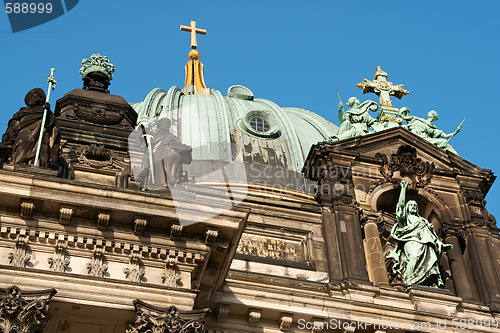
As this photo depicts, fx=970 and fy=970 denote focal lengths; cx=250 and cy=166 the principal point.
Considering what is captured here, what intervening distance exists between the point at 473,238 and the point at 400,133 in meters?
4.22

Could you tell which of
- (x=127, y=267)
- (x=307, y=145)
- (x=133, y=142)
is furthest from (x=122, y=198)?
(x=307, y=145)

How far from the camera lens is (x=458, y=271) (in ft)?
86.1

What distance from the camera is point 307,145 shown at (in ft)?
113

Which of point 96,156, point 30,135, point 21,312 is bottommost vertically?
point 21,312

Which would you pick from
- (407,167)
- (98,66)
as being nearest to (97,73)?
(98,66)

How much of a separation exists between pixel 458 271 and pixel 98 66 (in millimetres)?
12448

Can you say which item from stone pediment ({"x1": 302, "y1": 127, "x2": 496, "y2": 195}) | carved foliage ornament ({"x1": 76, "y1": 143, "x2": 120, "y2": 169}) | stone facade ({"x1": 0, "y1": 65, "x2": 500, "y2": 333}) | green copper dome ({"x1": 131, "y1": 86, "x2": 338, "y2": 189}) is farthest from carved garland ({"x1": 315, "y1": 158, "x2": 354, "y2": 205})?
carved foliage ornament ({"x1": 76, "y1": 143, "x2": 120, "y2": 169})

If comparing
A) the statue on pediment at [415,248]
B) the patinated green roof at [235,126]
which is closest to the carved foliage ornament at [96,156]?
the patinated green roof at [235,126]

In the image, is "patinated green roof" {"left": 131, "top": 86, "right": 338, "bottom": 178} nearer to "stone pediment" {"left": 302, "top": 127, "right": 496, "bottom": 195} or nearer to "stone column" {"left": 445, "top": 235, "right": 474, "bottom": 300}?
"stone pediment" {"left": 302, "top": 127, "right": 496, "bottom": 195}

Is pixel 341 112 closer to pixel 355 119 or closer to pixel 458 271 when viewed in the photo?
pixel 355 119

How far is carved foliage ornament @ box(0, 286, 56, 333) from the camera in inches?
704

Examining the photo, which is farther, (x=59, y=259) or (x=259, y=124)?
(x=259, y=124)

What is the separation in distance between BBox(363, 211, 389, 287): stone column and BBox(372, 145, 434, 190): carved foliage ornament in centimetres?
185

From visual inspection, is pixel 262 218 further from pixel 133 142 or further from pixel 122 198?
pixel 122 198
